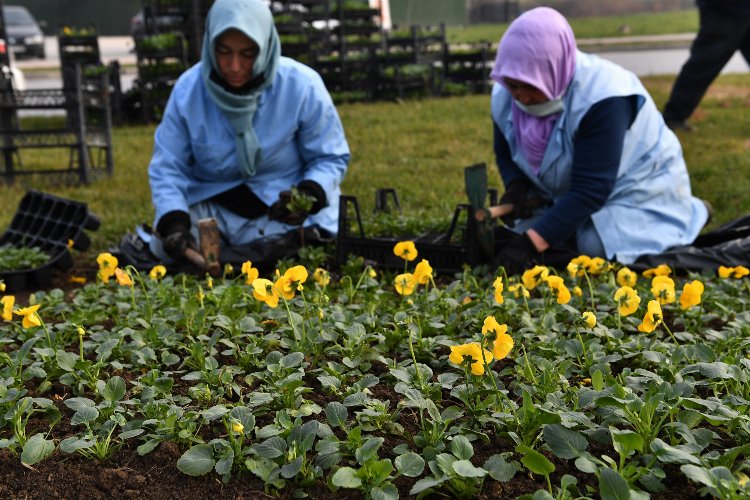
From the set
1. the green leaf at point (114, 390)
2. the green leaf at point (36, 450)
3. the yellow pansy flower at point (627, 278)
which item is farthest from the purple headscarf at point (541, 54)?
the green leaf at point (36, 450)

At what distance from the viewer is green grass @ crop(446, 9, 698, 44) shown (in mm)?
26312

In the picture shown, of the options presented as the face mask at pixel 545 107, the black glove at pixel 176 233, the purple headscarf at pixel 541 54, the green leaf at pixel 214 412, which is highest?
the purple headscarf at pixel 541 54

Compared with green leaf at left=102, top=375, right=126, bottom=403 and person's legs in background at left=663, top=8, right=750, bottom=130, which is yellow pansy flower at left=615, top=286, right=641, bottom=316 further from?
person's legs in background at left=663, top=8, right=750, bottom=130

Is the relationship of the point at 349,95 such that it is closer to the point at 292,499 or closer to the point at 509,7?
the point at 292,499

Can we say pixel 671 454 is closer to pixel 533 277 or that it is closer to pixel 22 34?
pixel 533 277

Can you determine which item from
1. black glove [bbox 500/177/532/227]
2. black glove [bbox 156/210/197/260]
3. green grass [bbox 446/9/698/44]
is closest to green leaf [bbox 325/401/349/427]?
black glove [bbox 156/210/197/260]

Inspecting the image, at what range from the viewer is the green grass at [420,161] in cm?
492

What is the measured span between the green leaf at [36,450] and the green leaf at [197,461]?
0.81 ft

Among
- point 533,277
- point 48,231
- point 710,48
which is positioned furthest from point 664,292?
point 710,48

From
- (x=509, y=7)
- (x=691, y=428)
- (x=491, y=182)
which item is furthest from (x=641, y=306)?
(x=509, y=7)

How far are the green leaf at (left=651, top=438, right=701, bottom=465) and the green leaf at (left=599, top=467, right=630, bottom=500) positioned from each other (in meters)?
0.13

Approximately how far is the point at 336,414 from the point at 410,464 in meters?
0.22

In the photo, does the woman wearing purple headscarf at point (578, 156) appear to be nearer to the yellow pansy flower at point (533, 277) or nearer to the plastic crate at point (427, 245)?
the plastic crate at point (427, 245)

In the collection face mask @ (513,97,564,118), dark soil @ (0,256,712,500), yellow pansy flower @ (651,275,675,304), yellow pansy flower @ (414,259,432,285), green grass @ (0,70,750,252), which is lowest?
green grass @ (0,70,750,252)
